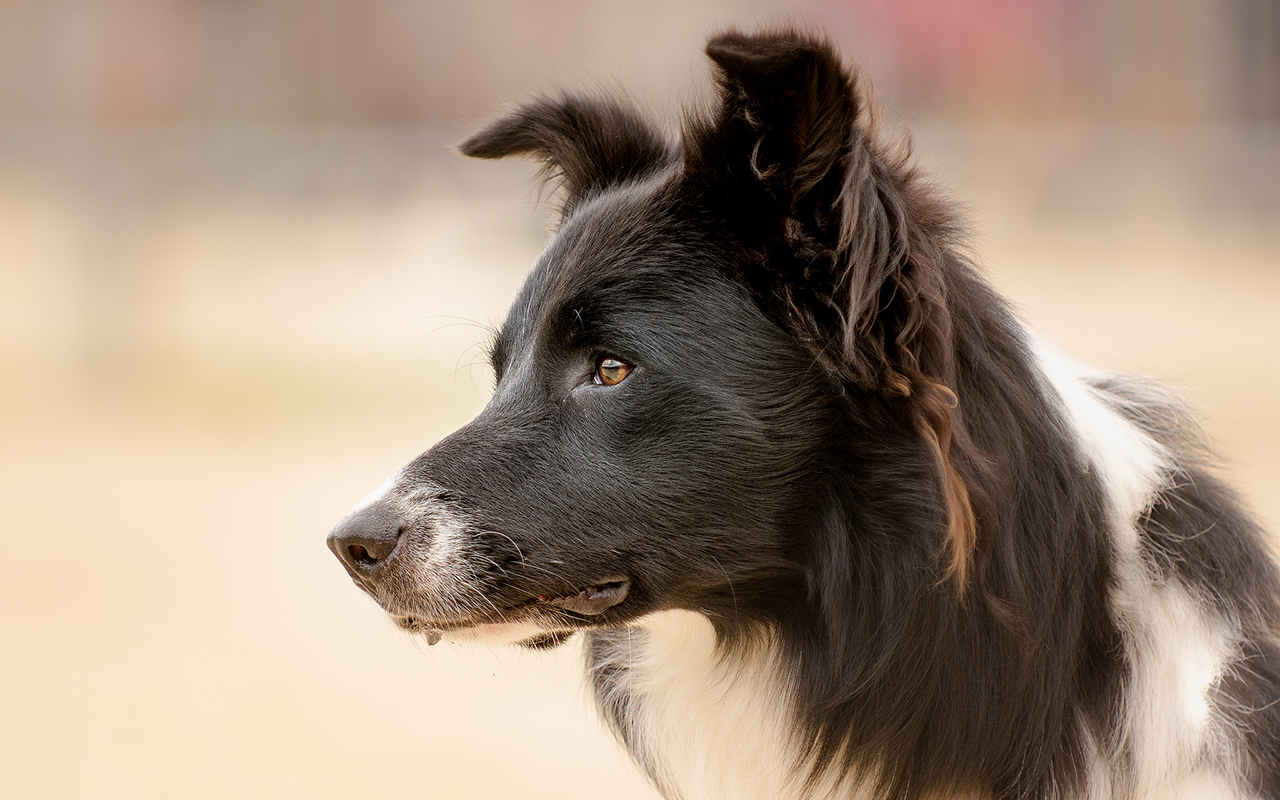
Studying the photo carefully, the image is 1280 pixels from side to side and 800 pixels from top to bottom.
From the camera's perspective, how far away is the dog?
6.71 feet

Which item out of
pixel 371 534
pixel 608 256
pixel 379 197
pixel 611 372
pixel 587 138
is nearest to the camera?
pixel 371 534

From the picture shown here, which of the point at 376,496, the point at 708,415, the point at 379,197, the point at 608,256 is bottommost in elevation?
the point at 379,197

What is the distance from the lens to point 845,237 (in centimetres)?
192

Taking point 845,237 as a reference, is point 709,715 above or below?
below

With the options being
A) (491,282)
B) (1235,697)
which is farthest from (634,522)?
(491,282)

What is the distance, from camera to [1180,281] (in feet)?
43.9

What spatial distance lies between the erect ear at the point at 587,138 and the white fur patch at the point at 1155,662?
123cm

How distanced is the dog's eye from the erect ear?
796mm

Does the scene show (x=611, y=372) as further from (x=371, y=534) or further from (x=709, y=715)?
(x=709, y=715)

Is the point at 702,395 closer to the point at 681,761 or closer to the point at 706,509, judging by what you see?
the point at 706,509

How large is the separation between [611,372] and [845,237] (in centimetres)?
59

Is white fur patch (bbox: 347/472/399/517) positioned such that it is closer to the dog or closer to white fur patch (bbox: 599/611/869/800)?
the dog

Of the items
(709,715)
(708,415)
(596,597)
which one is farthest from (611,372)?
(709,715)

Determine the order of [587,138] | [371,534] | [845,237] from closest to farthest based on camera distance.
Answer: [845,237]
[371,534]
[587,138]
